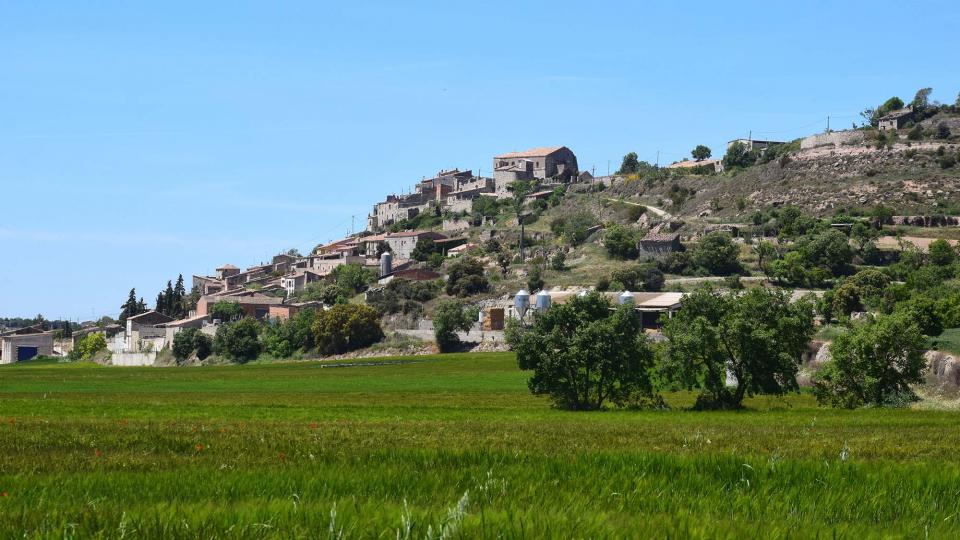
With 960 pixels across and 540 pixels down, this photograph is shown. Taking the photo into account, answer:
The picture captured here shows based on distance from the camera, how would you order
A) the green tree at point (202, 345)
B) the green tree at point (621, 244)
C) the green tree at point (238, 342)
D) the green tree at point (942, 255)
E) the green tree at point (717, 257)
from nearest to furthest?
the green tree at point (942, 255)
the green tree at point (238, 342)
the green tree at point (717, 257)
the green tree at point (202, 345)
the green tree at point (621, 244)

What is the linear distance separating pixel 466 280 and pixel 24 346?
292ft

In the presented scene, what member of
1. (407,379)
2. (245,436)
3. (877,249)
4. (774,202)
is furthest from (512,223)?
(245,436)

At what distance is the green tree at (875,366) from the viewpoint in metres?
43.4

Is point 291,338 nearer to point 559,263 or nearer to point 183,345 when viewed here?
point 183,345

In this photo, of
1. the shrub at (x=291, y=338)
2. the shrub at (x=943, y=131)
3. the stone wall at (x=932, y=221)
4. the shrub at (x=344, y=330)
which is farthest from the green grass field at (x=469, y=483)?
the shrub at (x=943, y=131)

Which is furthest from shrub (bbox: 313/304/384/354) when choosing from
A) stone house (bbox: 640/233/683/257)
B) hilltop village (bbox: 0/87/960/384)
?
stone house (bbox: 640/233/683/257)

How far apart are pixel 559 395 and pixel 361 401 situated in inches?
459

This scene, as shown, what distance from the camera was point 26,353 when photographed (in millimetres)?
192500

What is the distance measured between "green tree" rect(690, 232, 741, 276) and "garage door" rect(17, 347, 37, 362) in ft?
390

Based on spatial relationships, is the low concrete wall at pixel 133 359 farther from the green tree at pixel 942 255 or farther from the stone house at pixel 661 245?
the green tree at pixel 942 255

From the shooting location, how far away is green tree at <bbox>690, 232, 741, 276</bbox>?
13950 cm

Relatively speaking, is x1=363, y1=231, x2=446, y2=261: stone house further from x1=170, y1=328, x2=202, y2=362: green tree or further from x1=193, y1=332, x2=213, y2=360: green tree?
x1=193, y1=332, x2=213, y2=360: green tree

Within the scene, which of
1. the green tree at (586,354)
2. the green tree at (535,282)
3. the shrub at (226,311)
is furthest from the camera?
the shrub at (226,311)

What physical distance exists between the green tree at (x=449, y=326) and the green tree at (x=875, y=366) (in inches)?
3273
